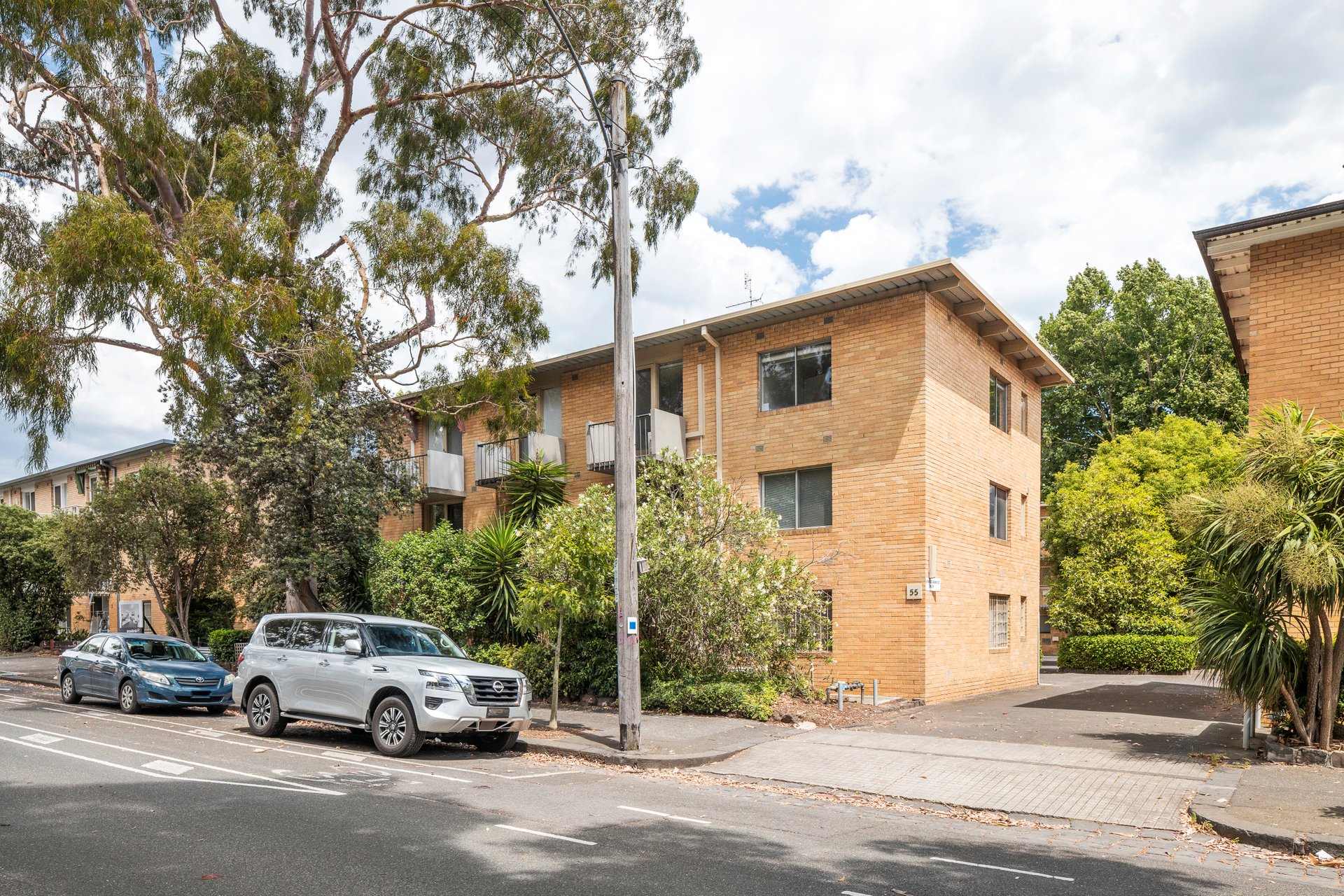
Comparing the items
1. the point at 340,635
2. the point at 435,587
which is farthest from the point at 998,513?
the point at 340,635

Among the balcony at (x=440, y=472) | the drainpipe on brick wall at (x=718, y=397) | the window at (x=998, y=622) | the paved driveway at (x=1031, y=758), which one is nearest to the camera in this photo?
the paved driveway at (x=1031, y=758)

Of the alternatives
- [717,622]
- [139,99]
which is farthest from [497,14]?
[717,622]

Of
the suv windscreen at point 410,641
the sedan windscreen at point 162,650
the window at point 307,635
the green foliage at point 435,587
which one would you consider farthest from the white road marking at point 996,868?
the sedan windscreen at point 162,650

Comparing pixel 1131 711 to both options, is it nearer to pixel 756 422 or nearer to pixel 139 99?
pixel 756 422

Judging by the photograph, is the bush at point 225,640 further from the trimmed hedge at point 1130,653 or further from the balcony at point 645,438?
the trimmed hedge at point 1130,653

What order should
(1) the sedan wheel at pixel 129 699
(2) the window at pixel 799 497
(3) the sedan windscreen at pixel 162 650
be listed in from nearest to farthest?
(1) the sedan wheel at pixel 129 699 < (3) the sedan windscreen at pixel 162 650 < (2) the window at pixel 799 497

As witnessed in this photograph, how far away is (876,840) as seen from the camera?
802 centimetres

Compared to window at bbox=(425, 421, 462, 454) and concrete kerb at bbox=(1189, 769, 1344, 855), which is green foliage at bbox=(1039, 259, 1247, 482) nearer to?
window at bbox=(425, 421, 462, 454)

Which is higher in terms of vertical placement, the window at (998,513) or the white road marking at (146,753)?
the window at (998,513)

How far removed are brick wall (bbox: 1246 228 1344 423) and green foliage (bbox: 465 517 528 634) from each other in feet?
40.9

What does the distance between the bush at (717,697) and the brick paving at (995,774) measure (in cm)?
179

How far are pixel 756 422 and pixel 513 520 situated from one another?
18.1 feet

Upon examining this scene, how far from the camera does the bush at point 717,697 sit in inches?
613

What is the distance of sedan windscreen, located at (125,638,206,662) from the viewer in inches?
707
